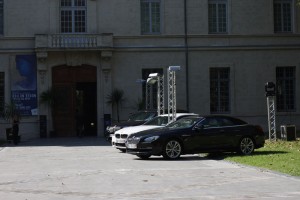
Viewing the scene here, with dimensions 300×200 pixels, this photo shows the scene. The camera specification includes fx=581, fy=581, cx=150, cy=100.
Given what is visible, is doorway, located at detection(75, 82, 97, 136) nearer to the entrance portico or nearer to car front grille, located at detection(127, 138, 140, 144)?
the entrance portico

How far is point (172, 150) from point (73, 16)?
20.5 m

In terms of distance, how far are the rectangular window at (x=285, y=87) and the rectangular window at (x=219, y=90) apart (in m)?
3.39

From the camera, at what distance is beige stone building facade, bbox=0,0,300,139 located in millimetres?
36344

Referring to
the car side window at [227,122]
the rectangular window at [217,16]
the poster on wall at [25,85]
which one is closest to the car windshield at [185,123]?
the car side window at [227,122]

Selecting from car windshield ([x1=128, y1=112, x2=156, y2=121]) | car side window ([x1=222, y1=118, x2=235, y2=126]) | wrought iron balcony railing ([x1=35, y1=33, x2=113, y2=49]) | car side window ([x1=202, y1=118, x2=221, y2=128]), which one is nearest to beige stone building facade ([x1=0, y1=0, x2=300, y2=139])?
wrought iron balcony railing ([x1=35, y1=33, x2=113, y2=49])

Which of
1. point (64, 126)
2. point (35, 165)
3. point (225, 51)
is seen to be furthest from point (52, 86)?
point (35, 165)

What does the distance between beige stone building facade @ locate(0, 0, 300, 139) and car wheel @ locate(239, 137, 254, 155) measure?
58.0 feet

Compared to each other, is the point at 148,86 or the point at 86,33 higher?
the point at 86,33

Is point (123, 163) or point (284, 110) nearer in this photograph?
point (123, 163)

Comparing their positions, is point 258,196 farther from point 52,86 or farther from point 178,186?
point 52,86

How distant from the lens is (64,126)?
121 feet

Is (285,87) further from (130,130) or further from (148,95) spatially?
(130,130)

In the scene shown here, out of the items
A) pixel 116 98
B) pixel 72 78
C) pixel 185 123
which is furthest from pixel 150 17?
pixel 185 123

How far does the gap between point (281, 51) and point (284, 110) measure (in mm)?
3908
